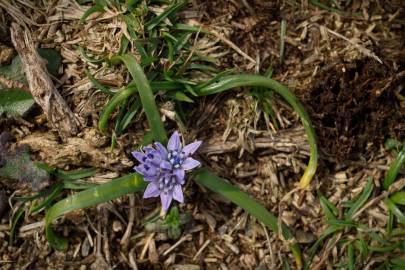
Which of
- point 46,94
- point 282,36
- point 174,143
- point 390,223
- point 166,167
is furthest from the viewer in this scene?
point 282,36

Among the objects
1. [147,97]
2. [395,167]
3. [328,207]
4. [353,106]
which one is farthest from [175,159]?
[395,167]

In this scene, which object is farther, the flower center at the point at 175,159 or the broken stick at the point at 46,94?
the broken stick at the point at 46,94

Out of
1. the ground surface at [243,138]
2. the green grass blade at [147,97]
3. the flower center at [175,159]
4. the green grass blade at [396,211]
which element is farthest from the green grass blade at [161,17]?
the green grass blade at [396,211]

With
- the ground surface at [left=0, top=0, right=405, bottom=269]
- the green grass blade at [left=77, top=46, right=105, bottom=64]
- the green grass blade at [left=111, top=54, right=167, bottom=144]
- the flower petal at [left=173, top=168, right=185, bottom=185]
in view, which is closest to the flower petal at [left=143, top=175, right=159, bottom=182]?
the flower petal at [left=173, top=168, right=185, bottom=185]

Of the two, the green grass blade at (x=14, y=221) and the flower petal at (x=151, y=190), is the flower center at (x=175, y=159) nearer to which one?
the flower petal at (x=151, y=190)

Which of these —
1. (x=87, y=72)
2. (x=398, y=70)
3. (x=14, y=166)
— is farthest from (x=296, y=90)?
(x=14, y=166)

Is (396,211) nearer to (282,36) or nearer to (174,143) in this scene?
(282,36)
